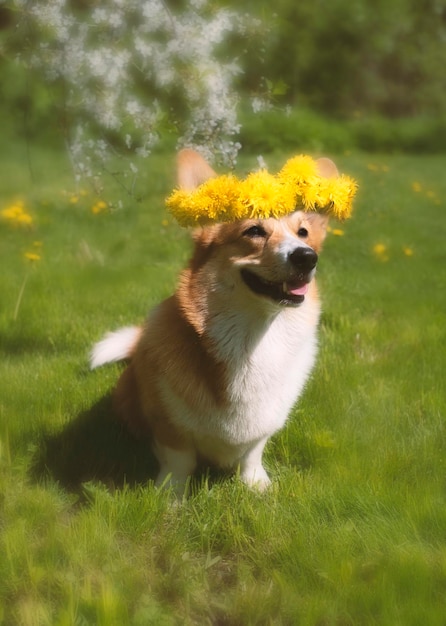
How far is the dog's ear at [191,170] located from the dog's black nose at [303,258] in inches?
18.9

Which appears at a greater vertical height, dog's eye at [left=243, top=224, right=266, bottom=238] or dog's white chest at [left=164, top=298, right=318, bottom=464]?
dog's eye at [left=243, top=224, right=266, bottom=238]

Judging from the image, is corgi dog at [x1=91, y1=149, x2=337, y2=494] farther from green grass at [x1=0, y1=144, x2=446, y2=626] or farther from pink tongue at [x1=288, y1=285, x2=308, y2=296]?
green grass at [x1=0, y1=144, x2=446, y2=626]

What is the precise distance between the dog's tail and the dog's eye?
34.2 inches

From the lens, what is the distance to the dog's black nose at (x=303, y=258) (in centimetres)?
208

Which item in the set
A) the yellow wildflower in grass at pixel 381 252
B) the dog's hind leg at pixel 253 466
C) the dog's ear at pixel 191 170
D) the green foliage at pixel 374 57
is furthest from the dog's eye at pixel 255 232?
the green foliage at pixel 374 57

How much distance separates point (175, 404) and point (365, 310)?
2100mm

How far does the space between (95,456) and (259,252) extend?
105 cm

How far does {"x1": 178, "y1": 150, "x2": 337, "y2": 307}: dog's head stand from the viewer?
84.0 inches

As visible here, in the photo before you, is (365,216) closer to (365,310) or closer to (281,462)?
(365,310)

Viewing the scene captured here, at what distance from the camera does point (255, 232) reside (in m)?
2.28

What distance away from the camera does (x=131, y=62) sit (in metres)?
3.46

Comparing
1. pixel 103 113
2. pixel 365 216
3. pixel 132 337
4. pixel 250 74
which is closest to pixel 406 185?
pixel 365 216

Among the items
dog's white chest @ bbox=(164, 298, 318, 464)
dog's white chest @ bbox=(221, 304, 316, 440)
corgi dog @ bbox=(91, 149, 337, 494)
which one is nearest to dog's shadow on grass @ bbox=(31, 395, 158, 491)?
corgi dog @ bbox=(91, 149, 337, 494)

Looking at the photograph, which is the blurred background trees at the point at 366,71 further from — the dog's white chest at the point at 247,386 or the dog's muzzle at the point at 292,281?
the dog's muzzle at the point at 292,281
